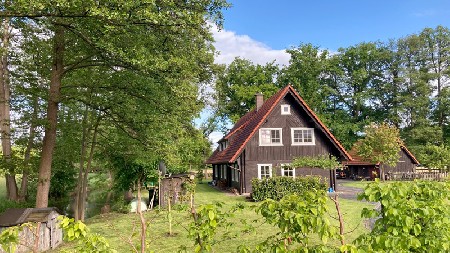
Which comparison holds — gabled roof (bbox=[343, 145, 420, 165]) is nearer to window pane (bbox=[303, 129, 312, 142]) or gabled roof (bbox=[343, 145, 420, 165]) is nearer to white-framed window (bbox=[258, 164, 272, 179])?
window pane (bbox=[303, 129, 312, 142])

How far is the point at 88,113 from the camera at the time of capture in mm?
17891

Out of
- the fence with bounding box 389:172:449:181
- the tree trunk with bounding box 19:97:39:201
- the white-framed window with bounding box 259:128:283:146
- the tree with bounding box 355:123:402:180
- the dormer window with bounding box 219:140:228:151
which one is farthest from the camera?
the fence with bounding box 389:172:449:181

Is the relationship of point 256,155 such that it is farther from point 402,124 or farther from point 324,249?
point 402,124

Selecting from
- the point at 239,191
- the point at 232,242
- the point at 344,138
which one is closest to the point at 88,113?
the point at 232,242

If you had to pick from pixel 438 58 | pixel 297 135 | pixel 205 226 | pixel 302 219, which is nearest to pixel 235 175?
pixel 297 135

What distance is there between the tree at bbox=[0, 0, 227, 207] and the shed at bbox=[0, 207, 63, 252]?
2.64 metres

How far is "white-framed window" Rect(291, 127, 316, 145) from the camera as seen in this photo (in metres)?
27.0

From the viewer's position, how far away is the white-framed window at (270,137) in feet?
87.6

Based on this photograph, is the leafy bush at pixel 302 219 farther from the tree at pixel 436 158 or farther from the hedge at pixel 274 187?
the tree at pixel 436 158

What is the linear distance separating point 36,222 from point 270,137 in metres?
19.5

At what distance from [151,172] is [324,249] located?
52.1 ft

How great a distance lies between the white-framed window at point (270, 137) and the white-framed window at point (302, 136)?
100 cm

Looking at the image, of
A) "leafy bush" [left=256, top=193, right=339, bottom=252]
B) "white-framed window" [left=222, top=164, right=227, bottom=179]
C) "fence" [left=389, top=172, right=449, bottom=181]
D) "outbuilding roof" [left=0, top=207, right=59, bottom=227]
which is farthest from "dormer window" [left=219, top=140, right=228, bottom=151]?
"leafy bush" [left=256, top=193, right=339, bottom=252]

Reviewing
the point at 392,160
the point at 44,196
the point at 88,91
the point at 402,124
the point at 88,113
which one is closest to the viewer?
the point at 44,196
